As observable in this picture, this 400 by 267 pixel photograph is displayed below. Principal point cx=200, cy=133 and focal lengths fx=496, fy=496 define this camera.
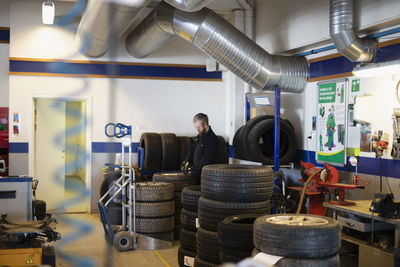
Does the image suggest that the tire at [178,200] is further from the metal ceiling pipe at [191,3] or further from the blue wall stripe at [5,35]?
the blue wall stripe at [5,35]

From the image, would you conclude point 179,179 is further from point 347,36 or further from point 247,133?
point 347,36

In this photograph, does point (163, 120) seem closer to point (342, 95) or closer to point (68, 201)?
point (68, 201)

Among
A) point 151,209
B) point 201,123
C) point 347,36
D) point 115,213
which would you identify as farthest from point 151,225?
point 347,36

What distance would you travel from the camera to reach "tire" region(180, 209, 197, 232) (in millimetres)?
4949

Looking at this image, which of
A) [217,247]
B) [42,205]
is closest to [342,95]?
[217,247]

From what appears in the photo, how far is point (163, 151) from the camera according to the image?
7895 millimetres

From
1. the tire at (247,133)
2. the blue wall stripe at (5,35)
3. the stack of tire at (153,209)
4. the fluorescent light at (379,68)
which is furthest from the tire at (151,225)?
the blue wall stripe at (5,35)

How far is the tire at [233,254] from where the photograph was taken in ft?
12.1

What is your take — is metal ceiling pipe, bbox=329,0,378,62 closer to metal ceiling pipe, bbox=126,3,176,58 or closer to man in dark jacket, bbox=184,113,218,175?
man in dark jacket, bbox=184,113,218,175

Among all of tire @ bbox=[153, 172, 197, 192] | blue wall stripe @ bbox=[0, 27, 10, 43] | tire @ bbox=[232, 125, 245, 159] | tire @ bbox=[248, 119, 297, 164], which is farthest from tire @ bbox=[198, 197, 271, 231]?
blue wall stripe @ bbox=[0, 27, 10, 43]

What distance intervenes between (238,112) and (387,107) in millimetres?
3479

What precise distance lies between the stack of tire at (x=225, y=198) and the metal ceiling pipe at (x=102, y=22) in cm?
199

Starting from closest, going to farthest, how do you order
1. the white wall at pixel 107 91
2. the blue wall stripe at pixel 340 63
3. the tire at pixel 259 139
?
1. the blue wall stripe at pixel 340 63
2. the tire at pixel 259 139
3. the white wall at pixel 107 91

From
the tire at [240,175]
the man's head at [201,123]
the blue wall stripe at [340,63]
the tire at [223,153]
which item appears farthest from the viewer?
the tire at [223,153]
